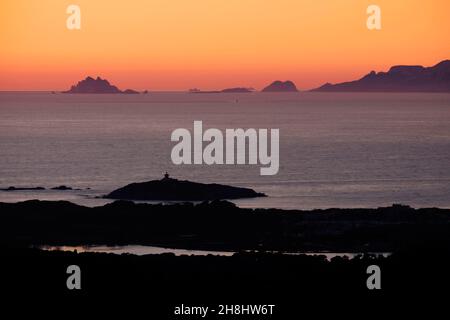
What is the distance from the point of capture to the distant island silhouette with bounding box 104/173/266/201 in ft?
260

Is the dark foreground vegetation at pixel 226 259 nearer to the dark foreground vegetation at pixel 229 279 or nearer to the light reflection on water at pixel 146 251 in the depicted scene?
the dark foreground vegetation at pixel 229 279

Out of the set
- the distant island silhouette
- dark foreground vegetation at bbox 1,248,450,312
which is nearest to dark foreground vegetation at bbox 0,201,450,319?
dark foreground vegetation at bbox 1,248,450,312

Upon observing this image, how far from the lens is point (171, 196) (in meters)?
79.3

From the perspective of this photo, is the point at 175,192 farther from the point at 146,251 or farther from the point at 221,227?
the point at 146,251

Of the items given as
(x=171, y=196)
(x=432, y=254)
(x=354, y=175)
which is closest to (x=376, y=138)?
(x=354, y=175)

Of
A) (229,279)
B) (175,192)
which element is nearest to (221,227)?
(175,192)

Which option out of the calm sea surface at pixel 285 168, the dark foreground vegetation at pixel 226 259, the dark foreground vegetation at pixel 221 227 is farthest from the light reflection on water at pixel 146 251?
the calm sea surface at pixel 285 168

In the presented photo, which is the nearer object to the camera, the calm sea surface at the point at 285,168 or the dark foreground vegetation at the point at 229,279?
the dark foreground vegetation at the point at 229,279

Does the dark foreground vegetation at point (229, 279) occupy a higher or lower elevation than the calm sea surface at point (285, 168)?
higher

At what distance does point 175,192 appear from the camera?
261ft

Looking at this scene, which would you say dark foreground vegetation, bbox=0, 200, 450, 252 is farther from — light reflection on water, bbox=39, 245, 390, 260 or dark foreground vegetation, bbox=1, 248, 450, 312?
dark foreground vegetation, bbox=1, 248, 450, 312

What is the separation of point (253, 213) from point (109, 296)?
78.4ft

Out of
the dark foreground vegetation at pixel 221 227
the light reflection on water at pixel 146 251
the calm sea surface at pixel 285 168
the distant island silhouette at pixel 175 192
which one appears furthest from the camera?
the calm sea surface at pixel 285 168

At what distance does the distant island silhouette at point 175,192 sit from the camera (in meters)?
79.2
